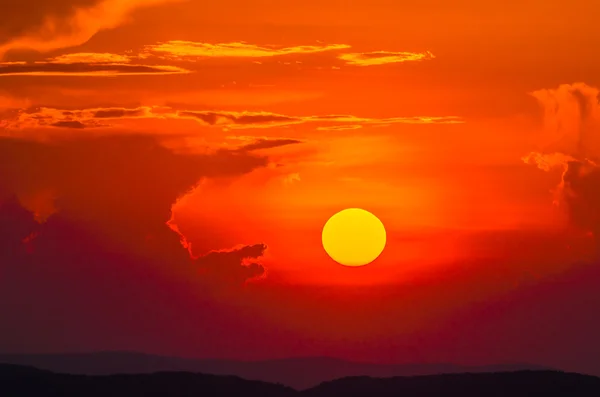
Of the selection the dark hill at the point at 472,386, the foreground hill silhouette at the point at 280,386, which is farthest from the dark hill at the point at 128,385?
the dark hill at the point at 472,386

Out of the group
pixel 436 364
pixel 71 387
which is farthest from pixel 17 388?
pixel 436 364

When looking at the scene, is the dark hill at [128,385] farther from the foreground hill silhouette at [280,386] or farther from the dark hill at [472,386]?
the dark hill at [472,386]

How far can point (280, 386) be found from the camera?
90000 millimetres

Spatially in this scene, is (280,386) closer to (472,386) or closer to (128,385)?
(128,385)

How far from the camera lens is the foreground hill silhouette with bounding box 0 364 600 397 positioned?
82.2 meters

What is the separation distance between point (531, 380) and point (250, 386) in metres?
21.3

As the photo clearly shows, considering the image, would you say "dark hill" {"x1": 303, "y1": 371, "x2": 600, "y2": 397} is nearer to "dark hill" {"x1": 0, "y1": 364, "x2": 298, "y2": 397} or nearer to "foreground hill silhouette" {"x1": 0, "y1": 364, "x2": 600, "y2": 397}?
"foreground hill silhouette" {"x1": 0, "y1": 364, "x2": 600, "y2": 397}

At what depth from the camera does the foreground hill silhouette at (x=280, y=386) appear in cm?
8225

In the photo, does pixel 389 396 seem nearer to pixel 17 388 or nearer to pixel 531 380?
pixel 531 380

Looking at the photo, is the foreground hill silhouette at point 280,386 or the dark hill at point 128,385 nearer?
the foreground hill silhouette at point 280,386

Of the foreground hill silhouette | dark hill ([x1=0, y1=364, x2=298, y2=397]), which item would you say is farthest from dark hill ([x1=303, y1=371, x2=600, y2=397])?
dark hill ([x1=0, y1=364, x2=298, y2=397])

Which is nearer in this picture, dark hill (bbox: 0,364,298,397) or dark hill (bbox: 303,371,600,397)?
dark hill (bbox: 303,371,600,397)

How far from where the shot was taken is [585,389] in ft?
267

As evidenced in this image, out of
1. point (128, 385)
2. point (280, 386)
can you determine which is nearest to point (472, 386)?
point (280, 386)
